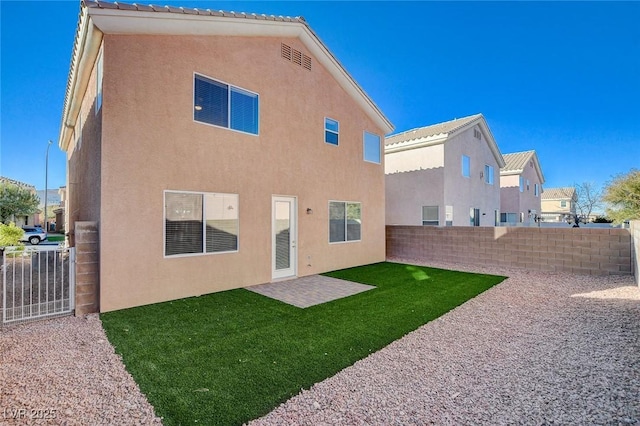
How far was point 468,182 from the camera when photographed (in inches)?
706

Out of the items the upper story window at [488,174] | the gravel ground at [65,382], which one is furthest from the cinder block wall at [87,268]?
the upper story window at [488,174]

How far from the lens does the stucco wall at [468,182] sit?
16.2 metres

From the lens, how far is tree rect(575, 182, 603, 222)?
3996 cm

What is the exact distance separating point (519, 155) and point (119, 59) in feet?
105

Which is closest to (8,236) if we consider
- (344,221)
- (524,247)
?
(344,221)

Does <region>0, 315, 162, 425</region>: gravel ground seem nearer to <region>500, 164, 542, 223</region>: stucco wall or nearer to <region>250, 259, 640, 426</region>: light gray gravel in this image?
<region>250, 259, 640, 426</region>: light gray gravel

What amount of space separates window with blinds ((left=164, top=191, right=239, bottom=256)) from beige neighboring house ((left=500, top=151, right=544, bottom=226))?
25.3m

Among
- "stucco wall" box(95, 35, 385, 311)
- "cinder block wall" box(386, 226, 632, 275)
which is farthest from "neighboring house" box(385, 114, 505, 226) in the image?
"stucco wall" box(95, 35, 385, 311)

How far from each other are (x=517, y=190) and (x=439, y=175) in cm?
1461

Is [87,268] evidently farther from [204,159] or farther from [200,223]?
[204,159]

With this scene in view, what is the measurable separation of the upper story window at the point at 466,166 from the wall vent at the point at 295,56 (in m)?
11.9

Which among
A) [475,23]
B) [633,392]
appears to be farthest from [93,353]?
[475,23]

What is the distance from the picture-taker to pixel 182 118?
7.16 m

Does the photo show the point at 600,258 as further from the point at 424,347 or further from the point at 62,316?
the point at 62,316
